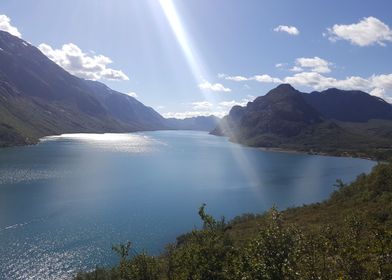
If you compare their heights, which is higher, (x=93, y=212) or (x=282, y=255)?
(x=282, y=255)

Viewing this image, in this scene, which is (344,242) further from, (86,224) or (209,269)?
(86,224)

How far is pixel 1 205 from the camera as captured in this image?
13100cm

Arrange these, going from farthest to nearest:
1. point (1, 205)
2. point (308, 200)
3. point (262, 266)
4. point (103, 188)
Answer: point (103, 188)
point (308, 200)
point (1, 205)
point (262, 266)

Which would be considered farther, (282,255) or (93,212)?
(93,212)

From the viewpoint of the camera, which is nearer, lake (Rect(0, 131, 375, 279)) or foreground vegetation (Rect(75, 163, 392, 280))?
foreground vegetation (Rect(75, 163, 392, 280))

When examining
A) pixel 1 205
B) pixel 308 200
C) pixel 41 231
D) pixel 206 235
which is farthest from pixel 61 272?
pixel 308 200

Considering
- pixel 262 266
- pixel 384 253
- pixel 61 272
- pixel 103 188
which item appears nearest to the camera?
pixel 384 253

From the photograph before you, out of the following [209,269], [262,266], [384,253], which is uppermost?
[384,253]

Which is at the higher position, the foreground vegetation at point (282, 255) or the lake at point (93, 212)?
the foreground vegetation at point (282, 255)

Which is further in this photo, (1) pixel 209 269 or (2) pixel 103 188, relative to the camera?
(2) pixel 103 188

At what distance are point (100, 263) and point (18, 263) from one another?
1724cm

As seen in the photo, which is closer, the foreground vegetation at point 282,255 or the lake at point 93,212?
the foreground vegetation at point 282,255

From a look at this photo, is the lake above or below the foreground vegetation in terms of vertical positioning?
below

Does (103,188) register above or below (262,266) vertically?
below
